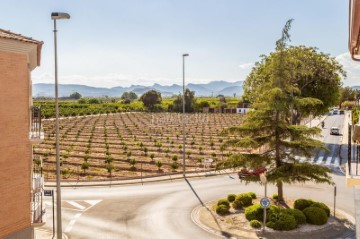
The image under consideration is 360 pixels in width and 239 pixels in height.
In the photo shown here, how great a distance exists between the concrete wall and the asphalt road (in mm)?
7351

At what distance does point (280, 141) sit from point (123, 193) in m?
11.9

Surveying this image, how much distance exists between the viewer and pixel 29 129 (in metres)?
12.3

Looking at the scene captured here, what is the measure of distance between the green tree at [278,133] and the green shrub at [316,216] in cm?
155

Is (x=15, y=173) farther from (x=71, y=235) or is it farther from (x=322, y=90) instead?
(x=322, y=90)

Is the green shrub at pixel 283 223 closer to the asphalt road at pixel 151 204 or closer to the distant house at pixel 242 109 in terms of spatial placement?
the asphalt road at pixel 151 204

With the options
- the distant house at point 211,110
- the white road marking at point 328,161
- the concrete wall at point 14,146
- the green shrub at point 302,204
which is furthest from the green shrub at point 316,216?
the distant house at point 211,110

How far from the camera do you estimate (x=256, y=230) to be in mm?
19078

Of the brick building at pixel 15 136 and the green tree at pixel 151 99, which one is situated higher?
the green tree at pixel 151 99

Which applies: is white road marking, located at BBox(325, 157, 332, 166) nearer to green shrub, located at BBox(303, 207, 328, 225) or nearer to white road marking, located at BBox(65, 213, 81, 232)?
green shrub, located at BBox(303, 207, 328, 225)

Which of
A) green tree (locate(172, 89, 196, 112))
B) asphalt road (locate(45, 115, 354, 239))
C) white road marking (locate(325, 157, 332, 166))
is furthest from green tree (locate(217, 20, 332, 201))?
green tree (locate(172, 89, 196, 112))

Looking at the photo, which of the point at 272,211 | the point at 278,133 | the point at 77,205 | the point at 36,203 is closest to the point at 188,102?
the point at 77,205

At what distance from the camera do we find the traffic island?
18625 millimetres

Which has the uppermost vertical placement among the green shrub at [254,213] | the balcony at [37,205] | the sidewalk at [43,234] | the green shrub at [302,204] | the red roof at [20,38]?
the red roof at [20,38]

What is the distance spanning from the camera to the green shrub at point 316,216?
1956cm
